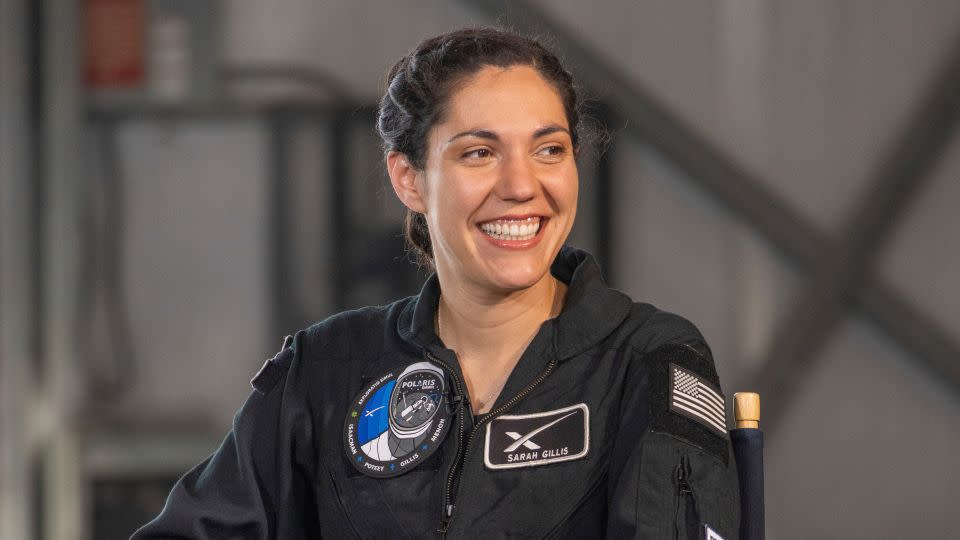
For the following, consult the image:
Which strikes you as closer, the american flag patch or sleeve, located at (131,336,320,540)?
the american flag patch

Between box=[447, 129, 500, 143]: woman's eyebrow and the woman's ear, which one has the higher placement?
box=[447, 129, 500, 143]: woman's eyebrow

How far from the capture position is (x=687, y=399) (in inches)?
50.1

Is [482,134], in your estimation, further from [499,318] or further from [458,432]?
[458,432]

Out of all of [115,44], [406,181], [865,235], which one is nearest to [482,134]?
[406,181]

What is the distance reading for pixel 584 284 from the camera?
143cm

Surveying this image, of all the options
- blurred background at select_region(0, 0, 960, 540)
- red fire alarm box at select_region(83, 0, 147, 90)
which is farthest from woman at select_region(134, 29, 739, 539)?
red fire alarm box at select_region(83, 0, 147, 90)

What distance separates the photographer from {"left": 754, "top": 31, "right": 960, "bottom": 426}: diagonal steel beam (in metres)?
3.08

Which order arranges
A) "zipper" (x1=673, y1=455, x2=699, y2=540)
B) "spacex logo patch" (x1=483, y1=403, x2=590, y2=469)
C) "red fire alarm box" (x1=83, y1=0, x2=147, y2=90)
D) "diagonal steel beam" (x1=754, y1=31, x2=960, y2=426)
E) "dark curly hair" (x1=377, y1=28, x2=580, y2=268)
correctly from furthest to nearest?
1. "red fire alarm box" (x1=83, y1=0, x2=147, y2=90)
2. "diagonal steel beam" (x1=754, y1=31, x2=960, y2=426)
3. "dark curly hair" (x1=377, y1=28, x2=580, y2=268)
4. "spacex logo patch" (x1=483, y1=403, x2=590, y2=469)
5. "zipper" (x1=673, y1=455, x2=699, y2=540)

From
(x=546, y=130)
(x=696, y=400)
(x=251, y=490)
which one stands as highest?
(x=546, y=130)

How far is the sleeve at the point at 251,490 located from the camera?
56.7 inches

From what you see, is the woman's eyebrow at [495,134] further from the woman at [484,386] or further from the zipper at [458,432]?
the zipper at [458,432]

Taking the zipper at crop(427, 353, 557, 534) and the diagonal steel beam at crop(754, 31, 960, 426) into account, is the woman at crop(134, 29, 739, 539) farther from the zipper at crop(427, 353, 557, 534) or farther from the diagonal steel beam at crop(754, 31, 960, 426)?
the diagonal steel beam at crop(754, 31, 960, 426)

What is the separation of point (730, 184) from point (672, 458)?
200 cm

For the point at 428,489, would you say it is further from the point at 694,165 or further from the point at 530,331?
the point at 694,165
